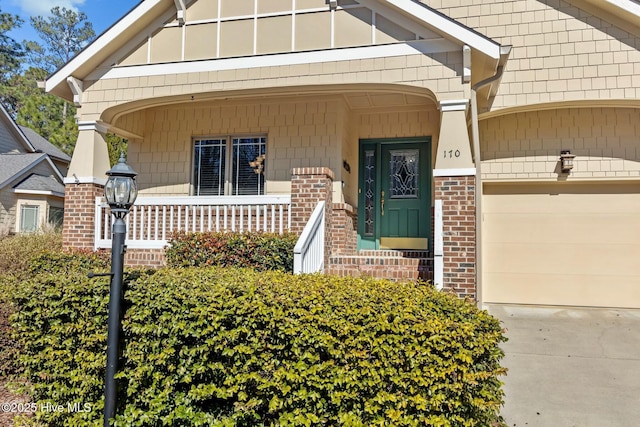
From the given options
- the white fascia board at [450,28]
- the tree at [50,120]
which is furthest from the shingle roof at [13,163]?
the white fascia board at [450,28]

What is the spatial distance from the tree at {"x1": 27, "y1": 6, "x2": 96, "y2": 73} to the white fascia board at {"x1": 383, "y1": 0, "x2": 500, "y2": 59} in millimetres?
35106

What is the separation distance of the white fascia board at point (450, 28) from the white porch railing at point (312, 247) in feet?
9.97

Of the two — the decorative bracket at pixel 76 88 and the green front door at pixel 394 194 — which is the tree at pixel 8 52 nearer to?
the decorative bracket at pixel 76 88

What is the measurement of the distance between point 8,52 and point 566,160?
37.4m

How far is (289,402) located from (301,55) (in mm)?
5451

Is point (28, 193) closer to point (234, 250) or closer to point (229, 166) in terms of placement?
point (229, 166)

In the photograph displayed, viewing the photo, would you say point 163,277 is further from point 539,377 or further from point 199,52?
point 199,52

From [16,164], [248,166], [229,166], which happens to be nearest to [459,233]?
[248,166]

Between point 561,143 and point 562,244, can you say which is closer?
point 561,143

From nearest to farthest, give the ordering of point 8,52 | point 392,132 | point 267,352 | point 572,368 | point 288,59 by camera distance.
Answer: point 267,352 < point 572,368 < point 288,59 < point 392,132 < point 8,52

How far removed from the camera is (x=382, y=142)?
8953 mm

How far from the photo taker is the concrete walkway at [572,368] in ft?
13.1

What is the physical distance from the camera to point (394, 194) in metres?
8.87

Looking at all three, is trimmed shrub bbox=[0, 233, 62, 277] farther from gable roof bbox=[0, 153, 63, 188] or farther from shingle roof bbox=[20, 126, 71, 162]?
shingle roof bbox=[20, 126, 71, 162]
